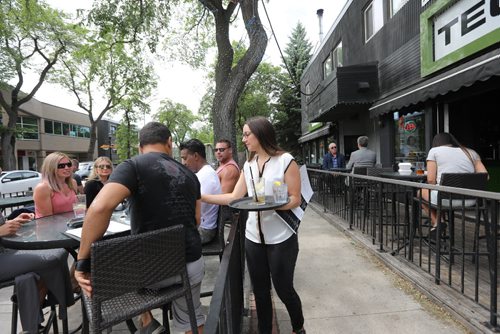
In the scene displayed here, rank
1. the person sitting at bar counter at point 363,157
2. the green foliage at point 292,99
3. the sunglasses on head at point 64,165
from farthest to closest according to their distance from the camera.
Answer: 1. the green foliage at point 292,99
2. the person sitting at bar counter at point 363,157
3. the sunglasses on head at point 64,165

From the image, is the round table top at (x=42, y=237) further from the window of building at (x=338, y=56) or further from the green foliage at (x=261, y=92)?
the green foliage at (x=261, y=92)

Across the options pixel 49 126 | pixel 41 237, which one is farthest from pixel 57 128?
pixel 41 237

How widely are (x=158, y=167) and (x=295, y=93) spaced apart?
27.5 meters

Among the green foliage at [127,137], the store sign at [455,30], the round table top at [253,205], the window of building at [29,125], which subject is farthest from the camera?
the green foliage at [127,137]

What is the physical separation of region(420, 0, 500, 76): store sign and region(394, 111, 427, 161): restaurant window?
→ 1.65m

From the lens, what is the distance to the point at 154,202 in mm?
2176

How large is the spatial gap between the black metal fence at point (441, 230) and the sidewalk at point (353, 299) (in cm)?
39

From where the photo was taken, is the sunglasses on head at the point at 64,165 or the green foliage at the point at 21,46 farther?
the green foliage at the point at 21,46

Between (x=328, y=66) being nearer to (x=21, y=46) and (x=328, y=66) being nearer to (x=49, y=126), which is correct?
(x=21, y=46)

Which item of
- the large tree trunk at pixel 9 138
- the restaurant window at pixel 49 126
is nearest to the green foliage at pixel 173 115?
the restaurant window at pixel 49 126

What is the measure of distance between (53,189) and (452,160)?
16.1 feet

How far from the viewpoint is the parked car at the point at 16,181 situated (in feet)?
54.7

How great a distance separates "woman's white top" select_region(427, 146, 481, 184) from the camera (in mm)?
4344

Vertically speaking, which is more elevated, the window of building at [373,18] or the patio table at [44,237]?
the window of building at [373,18]
